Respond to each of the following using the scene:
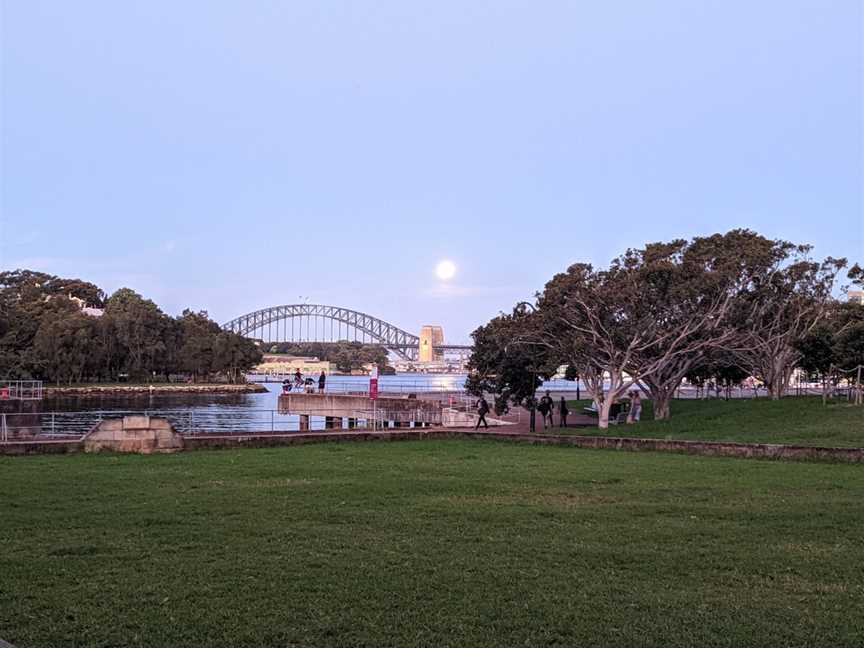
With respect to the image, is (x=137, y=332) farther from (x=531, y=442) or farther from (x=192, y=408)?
(x=531, y=442)

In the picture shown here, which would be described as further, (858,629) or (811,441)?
(811,441)

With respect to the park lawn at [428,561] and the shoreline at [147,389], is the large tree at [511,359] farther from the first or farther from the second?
the shoreline at [147,389]

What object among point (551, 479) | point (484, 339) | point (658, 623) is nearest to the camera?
point (658, 623)

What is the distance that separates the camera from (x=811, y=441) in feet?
68.5

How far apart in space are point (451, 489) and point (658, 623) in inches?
258

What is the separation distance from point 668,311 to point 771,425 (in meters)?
6.24

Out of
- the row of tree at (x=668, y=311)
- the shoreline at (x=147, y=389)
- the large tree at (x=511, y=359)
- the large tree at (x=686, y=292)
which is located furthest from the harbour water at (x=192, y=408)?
the large tree at (x=686, y=292)

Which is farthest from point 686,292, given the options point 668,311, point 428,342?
point 428,342

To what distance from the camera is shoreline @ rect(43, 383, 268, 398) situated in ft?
297

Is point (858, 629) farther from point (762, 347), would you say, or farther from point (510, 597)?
point (762, 347)

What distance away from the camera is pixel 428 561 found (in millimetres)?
7422

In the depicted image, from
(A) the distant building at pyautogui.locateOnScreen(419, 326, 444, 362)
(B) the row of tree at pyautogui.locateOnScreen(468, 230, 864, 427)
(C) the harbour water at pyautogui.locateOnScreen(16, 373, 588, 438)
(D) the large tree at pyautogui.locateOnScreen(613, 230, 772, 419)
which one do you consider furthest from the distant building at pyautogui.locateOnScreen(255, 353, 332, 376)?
(D) the large tree at pyautogui.locateOnScreen(613, 230, 772, 419)

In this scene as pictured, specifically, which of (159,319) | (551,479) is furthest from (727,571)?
(159,319)

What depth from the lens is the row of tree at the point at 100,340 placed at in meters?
90.4
